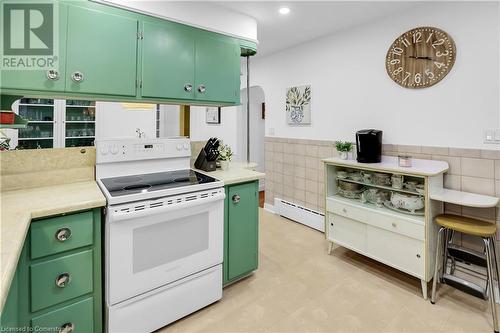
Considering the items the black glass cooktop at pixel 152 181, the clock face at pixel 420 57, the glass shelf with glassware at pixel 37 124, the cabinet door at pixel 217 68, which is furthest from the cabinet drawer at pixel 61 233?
the glass shelf with glassware at pixel 37 124

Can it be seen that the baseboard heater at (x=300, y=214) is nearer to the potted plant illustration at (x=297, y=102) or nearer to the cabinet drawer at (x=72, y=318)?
the potted plant illustration at (x=297, y=102)

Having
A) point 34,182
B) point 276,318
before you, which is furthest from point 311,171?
point 34,182

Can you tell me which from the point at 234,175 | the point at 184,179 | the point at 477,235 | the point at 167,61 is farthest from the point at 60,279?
the point at 477,235

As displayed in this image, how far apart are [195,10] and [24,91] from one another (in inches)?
53.5

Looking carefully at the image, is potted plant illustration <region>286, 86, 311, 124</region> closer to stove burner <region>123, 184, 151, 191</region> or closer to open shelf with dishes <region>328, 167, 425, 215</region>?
open shelf with dishes <region>328, 167, 425, 215</region>

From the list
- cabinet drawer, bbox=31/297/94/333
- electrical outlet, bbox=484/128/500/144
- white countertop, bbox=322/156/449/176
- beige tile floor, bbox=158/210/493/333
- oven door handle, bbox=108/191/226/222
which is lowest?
Result: beige tile floor, bbox=158/210/493/333

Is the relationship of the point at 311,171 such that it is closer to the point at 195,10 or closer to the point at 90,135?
the point at 195,10

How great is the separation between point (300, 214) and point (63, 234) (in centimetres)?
284

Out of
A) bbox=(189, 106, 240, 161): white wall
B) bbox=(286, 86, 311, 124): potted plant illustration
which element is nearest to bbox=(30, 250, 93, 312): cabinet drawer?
bbox=(286, 86, 311, 124): potted plant illustration

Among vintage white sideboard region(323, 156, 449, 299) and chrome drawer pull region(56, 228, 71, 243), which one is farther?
vintage white sideboard region(323, 156, 449, 299)

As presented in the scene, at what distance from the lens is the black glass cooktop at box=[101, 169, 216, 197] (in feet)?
5.69

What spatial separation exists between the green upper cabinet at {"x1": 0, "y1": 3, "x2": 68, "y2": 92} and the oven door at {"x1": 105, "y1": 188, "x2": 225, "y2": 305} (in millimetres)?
874

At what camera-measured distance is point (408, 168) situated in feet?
7.37

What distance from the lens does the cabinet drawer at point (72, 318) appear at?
146cm
